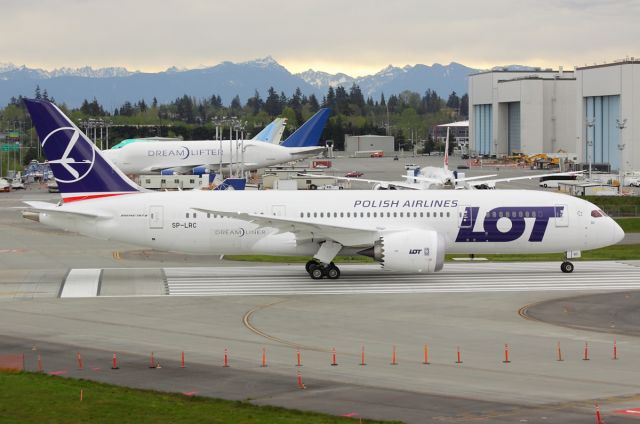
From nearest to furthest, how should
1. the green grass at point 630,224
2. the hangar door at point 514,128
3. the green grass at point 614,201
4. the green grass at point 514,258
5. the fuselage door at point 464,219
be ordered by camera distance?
the fuselage door at point 464,219 < the green grass at point 514,258 < the green grass at point 630,224 < the green grass at point 614,201 < the hangar door at point 514,128

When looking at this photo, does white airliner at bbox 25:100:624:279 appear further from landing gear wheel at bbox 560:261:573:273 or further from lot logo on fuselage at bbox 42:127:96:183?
landing gear wheel at bbox 560:261:573:273

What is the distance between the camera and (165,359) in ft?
93.5

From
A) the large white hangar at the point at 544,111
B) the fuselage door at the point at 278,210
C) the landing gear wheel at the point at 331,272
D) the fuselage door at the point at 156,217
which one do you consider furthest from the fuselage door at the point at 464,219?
the large white hangar at the point at 544,111

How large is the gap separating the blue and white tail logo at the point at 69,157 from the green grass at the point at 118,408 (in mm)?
22460

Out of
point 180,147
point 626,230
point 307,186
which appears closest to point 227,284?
point 626,230

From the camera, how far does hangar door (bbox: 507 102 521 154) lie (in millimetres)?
193000

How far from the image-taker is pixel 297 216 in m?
46.2

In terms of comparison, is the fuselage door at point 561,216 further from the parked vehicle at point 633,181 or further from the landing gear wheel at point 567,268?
the parked vehicle at point 633,181

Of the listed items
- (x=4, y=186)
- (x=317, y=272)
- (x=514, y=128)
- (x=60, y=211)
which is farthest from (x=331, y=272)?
(x=514, y=128)

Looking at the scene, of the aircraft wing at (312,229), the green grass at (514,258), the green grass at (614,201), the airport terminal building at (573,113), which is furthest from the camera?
the airport terminal building at (573,113)

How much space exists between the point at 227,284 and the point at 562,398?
23767 millimetres

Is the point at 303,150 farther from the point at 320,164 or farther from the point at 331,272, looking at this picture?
the point at 331,272

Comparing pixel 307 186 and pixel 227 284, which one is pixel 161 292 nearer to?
pixel 227 284

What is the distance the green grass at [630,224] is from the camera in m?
71.1
